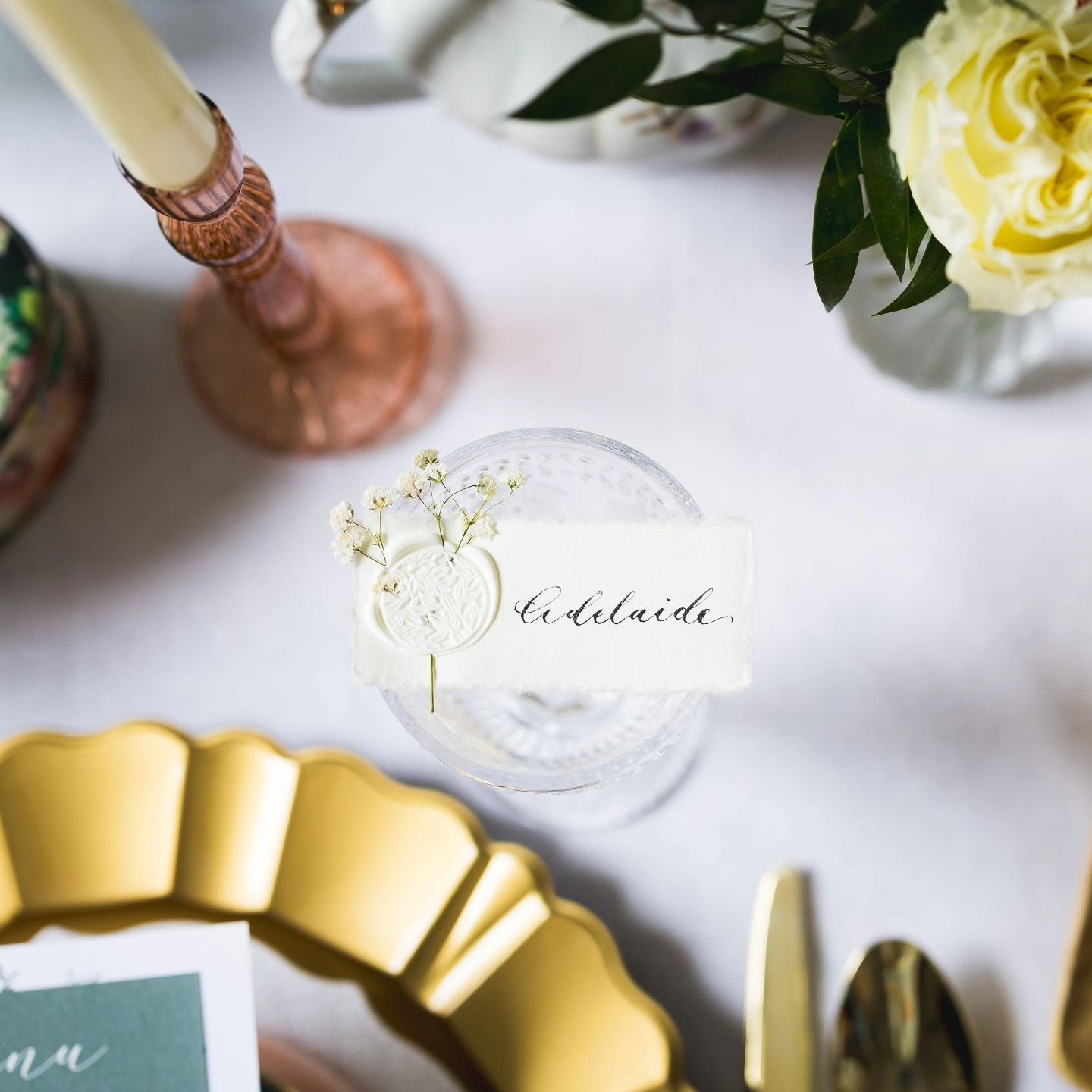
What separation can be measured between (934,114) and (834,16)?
6 cm

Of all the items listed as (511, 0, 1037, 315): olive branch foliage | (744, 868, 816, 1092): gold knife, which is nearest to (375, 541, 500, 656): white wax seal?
(511, 0, 1037, 315): olive branch foliage

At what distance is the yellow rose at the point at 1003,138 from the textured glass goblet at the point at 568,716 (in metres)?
0.15

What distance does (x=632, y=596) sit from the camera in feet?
1.19

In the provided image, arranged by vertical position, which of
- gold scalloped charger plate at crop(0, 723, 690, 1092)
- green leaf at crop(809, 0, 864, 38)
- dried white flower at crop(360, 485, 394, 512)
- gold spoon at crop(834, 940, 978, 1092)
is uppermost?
green leaf at crop(809, 0, 864, 38)

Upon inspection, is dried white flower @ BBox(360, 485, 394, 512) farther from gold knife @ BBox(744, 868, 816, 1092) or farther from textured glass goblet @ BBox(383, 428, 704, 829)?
gold knife @ BBox(744, 868, 816, 1092)

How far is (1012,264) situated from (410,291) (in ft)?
1.13

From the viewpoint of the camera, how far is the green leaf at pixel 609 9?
323mm

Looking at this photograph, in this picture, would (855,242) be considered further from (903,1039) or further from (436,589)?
(903,1039)

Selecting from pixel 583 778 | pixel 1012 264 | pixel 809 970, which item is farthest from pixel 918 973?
pixel 1012 264

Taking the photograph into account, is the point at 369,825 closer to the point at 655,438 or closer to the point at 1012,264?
the point at 655,438

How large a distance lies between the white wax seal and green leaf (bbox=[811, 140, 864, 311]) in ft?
0.48

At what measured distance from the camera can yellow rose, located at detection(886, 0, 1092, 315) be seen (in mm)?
292

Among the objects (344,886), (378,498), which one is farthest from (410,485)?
(344,886)

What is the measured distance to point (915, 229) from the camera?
1.15 feet
